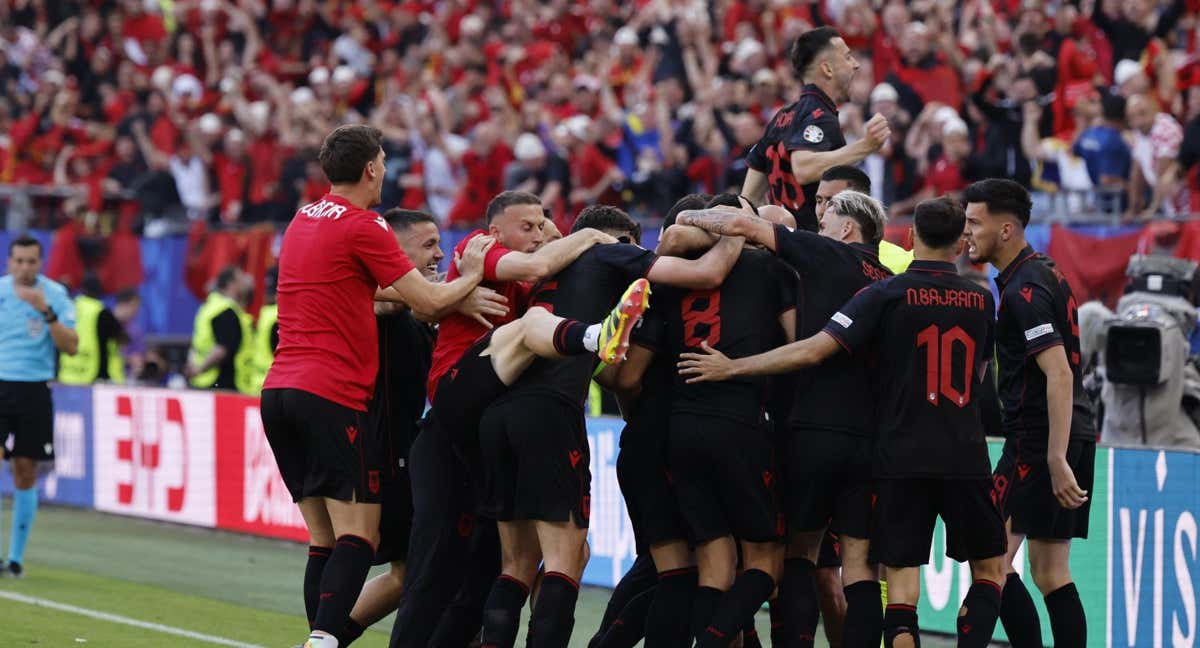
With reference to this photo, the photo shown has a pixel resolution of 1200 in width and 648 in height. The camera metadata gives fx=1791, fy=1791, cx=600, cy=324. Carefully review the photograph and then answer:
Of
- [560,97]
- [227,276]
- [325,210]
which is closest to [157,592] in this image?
[227,276]

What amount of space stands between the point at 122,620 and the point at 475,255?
13.4 ft

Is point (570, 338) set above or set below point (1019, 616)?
above

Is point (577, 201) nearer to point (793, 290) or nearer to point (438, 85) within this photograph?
point (438, 85)

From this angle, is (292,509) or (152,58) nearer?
(292,509)

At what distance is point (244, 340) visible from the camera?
15711 mm

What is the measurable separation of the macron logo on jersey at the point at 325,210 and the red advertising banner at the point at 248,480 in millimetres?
6700

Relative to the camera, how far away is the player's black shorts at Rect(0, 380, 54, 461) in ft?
39.7

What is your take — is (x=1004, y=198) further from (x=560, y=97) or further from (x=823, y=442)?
(x=560, y=97)

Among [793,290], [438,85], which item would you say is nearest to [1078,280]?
[793,290]

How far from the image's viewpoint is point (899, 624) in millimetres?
7199

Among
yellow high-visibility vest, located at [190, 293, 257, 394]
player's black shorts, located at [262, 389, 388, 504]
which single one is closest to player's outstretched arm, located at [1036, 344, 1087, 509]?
player's black shorts, located at [262, 389, 388, 504]

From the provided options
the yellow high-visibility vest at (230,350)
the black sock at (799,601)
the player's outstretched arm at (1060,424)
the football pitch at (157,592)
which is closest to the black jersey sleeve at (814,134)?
the player's outstretched arm at (1060,424)

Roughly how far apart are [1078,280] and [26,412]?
7288 mm

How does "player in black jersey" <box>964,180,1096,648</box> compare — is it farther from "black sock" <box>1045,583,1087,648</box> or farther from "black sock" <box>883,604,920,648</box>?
"black sock" <box>883,604,920,648</box>
